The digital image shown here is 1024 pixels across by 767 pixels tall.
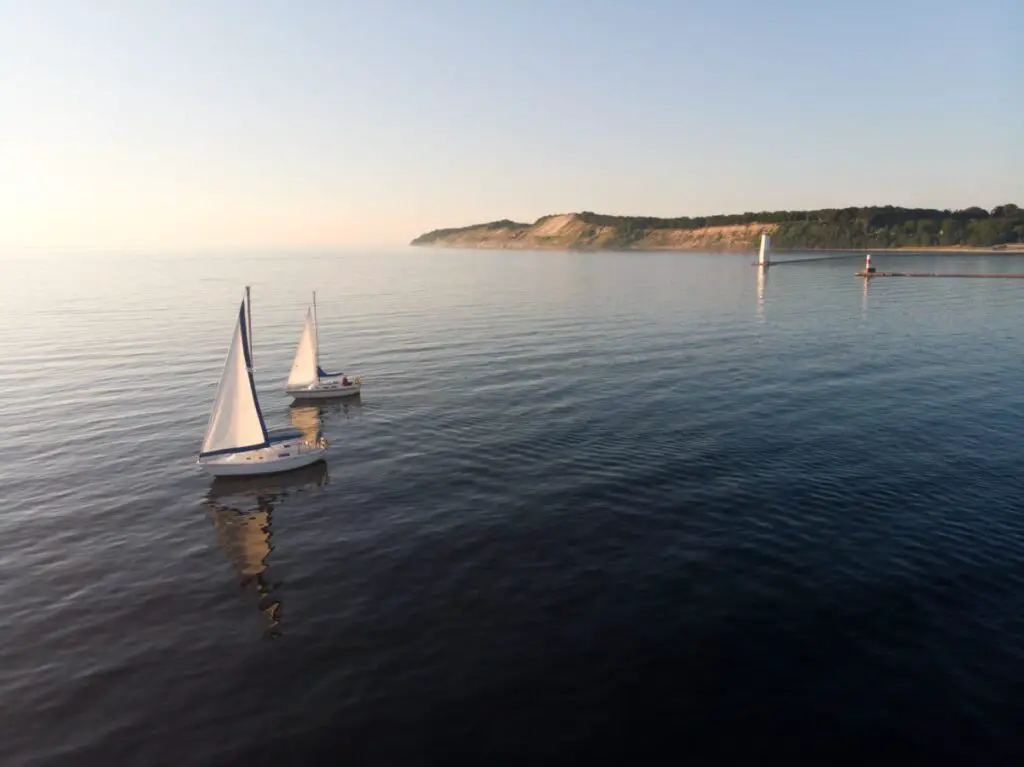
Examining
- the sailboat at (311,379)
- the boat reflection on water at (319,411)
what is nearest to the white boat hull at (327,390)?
the sailboat at (311,379)

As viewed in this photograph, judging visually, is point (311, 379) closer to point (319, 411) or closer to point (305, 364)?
point (305, 364)

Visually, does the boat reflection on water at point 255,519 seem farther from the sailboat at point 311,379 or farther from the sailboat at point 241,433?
the sailboat at point 311,379

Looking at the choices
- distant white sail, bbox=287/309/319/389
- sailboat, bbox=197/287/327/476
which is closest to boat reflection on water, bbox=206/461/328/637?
sailboat, bbox=197/287/327/476

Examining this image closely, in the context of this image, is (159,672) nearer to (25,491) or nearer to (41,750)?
(41,750)

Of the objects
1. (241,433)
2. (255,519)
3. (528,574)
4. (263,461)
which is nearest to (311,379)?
(241,433)

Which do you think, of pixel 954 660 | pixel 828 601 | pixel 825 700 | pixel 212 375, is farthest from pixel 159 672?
pixel 212 375

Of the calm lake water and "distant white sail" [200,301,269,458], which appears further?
"distant white sail" [200,301,269,458]

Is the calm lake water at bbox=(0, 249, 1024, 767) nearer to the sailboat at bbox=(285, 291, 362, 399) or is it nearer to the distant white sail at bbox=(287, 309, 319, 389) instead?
the sailboat at bbox=(285, 291, 362, 399)
